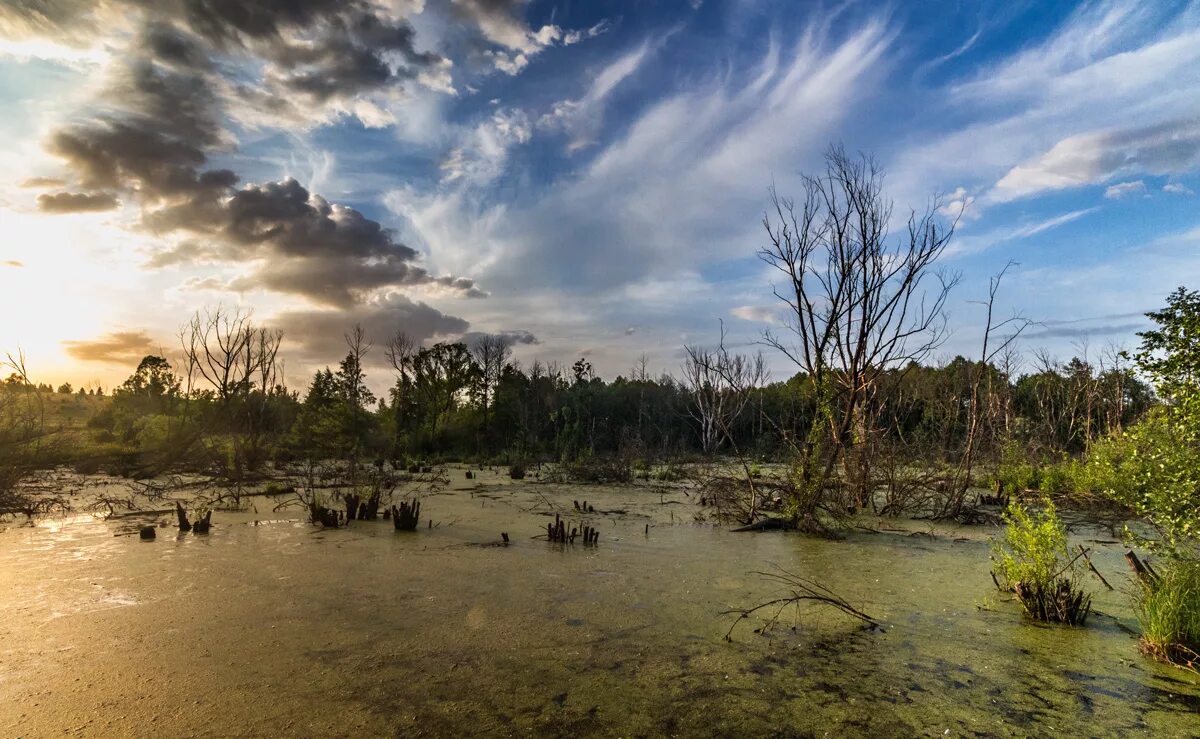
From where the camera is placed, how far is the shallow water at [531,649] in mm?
2850

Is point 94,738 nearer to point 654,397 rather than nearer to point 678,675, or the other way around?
point 678,675

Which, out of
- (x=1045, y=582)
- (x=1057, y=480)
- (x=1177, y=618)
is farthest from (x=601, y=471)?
(x=1177, y=618)

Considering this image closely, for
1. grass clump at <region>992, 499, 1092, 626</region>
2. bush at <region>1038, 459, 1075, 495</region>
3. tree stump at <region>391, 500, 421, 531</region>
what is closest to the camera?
grass clump at <region>992, 499, 1092, 626</region>

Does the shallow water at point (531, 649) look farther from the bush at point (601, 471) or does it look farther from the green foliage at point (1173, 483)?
the bush at point (601, 471)

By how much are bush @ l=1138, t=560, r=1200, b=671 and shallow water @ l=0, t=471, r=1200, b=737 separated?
0.15m

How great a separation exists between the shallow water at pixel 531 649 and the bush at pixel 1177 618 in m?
0.15

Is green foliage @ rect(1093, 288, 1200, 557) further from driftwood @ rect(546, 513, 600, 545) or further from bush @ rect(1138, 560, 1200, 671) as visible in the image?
driftwood @ rect(546, 513, 600, 545)

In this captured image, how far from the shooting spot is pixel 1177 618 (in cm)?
362

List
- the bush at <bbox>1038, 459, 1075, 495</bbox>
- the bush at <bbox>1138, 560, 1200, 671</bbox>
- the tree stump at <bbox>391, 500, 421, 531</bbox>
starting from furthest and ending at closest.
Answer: the bush at <bbox>1038, 459, 1075, 495</bbox> < the tree stump at <bbox>391, 500, 421, 531</bbox> < the bush at <bbox>1138, 560, 1200, 671</bbox>

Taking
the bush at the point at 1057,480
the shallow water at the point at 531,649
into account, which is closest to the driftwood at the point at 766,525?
the shallow water at the point at 531,649

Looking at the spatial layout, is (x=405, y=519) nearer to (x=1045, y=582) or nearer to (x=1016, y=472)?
(x=1045, y=582)

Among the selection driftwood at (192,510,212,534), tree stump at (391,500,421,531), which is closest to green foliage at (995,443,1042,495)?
tree stump at (391,500,421,531)

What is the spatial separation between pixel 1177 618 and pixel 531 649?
3814mm

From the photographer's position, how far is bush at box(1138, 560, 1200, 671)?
3.57 m
